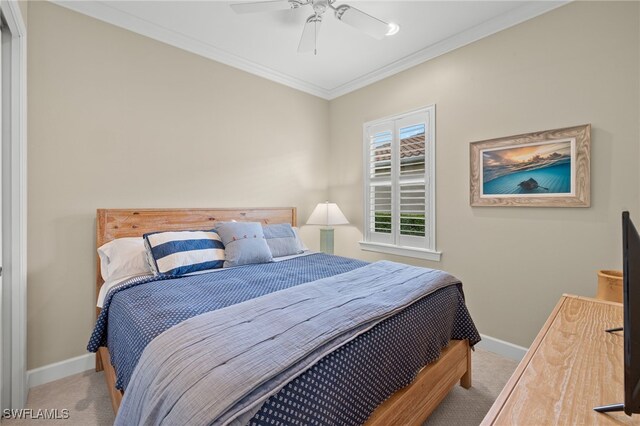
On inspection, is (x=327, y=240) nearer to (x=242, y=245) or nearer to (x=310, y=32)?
(x=242, y=245)

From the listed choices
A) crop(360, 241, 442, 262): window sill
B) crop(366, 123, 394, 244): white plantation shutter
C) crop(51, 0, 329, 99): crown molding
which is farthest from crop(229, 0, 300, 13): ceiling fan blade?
crop(360, 241, 442, 262): window sill

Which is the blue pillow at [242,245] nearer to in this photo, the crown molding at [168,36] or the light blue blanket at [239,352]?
the light blue blanket at [239,352]

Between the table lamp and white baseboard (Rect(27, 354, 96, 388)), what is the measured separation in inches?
91.4

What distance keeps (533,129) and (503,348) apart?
1.80 m

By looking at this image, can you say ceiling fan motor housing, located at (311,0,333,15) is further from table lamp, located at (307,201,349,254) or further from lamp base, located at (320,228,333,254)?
lamp base, located at (320,228,333,254)

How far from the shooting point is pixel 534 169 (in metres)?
2.31

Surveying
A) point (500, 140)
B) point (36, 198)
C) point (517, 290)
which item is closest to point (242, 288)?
point (36, 198)

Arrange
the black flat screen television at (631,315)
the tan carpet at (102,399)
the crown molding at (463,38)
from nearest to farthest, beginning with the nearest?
1. the black flat screen television at (631,315)
2. the tan carpet at (102,399)
3. the crown molding at (463,38)

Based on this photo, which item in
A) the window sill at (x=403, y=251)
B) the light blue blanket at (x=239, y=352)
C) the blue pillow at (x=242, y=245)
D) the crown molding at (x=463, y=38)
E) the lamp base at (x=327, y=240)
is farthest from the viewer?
the lamp base at (x=327, y=240)

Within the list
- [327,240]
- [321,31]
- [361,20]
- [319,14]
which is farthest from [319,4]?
[327,240]

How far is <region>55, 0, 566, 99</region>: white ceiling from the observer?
230 centimetres

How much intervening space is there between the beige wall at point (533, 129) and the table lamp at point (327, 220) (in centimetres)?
113

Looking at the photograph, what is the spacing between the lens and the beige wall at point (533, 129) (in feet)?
6.45

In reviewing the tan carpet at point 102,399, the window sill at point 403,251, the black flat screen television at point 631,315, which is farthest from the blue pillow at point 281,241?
the black flat screen television at point 631,315
